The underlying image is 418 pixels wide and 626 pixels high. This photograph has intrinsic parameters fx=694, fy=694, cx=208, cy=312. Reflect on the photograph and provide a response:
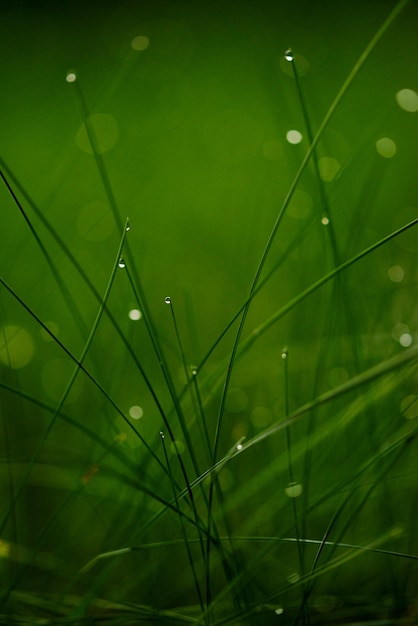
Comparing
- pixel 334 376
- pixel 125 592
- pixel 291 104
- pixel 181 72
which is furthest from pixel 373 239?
pixel 181 72

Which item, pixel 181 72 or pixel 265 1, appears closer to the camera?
pixel 181 72

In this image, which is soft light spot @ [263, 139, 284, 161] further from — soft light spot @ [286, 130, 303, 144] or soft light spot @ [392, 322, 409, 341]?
soft light spot @ [392, 322, 409, 341]

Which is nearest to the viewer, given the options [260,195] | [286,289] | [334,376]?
[334,376]

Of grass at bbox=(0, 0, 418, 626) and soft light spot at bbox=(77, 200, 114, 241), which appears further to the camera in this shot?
soft light spot at bbox=(77, 200, 114, 241)

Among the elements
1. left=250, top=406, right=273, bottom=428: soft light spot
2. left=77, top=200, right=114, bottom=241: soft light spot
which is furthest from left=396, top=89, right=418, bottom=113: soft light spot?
left=250, top=406, right=273, bottom=428: soft light spot

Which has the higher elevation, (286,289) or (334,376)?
(286,289)

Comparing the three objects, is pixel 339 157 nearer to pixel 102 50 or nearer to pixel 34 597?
pixel 102 50

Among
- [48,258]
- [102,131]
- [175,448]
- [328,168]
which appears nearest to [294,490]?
[175,448]
